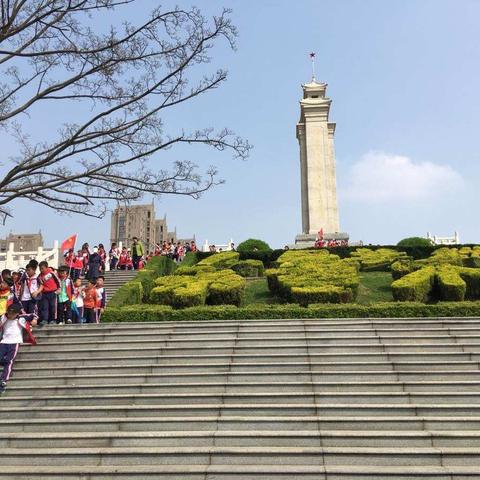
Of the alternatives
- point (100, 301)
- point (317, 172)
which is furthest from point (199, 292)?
point (317, 172)

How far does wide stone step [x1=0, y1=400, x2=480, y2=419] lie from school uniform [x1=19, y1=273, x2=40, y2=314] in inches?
120

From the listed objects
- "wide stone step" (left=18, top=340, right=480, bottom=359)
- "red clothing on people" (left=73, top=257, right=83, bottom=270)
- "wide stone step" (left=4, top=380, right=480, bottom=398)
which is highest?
"red clothing on people" (left=73, top=257, right=83, bottom=270)

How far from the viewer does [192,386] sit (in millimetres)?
7477

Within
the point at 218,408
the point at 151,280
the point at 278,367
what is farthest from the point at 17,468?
the point at 151,280

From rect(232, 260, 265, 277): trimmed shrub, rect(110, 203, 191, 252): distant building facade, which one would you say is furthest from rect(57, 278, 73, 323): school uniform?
rect(110, 203, 191, 252): distant building facade

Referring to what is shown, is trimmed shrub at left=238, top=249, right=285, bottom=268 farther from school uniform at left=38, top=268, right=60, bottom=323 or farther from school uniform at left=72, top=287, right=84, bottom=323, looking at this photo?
school uniform at left=38, top=268, right=60, bottom=323

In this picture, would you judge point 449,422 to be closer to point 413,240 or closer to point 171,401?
point 171,401

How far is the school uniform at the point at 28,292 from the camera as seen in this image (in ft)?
32.2

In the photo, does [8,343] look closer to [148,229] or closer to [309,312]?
[309,312]

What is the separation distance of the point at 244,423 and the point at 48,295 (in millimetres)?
5596

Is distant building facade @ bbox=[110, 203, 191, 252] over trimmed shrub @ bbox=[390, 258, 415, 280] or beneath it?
over

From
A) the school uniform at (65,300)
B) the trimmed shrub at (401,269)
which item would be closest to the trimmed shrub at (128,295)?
the school uniform at (65,300)

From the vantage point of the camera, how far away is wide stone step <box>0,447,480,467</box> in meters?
5.70

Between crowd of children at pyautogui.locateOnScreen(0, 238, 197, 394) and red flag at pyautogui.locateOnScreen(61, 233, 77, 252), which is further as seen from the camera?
red flag at pyautogui.locateOnScreen(61, 233, 77, 252)
